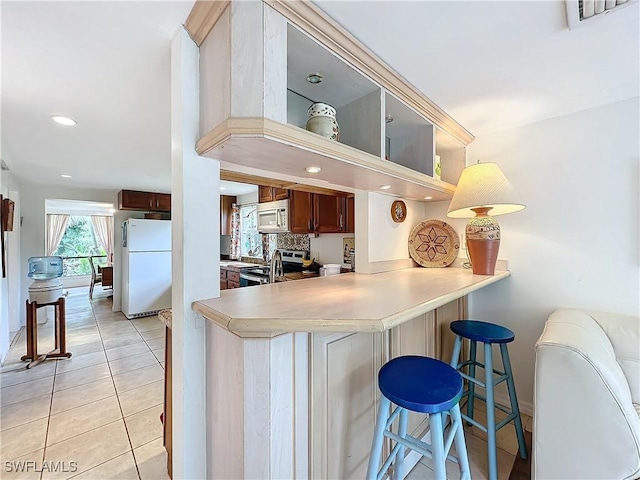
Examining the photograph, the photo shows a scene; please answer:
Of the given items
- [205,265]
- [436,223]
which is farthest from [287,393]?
[436,223]

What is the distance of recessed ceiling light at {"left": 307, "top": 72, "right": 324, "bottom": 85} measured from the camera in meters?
1.24

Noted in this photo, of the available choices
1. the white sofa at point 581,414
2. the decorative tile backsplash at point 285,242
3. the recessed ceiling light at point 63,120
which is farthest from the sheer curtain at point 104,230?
the white sofa at point 581,414

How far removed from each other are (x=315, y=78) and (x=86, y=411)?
2.78 meters

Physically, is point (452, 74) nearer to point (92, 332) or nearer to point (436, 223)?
point (436, 223)

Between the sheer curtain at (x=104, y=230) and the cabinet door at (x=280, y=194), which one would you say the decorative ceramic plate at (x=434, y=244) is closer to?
the cabinet door at (x=280, y=194)

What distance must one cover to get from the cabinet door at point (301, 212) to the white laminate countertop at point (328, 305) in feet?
5.33

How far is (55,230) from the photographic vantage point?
24.9 feet

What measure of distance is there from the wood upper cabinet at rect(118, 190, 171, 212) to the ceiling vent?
5.34 meters

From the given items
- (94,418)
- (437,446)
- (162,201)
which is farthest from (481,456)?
(162,201)

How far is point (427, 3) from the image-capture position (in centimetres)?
92

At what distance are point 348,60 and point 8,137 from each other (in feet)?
9.13

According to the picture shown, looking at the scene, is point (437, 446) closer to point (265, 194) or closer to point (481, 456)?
point (481, 456)

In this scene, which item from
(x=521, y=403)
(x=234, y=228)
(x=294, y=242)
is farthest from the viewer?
(x=234, y=228)

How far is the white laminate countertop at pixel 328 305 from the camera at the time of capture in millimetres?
805
